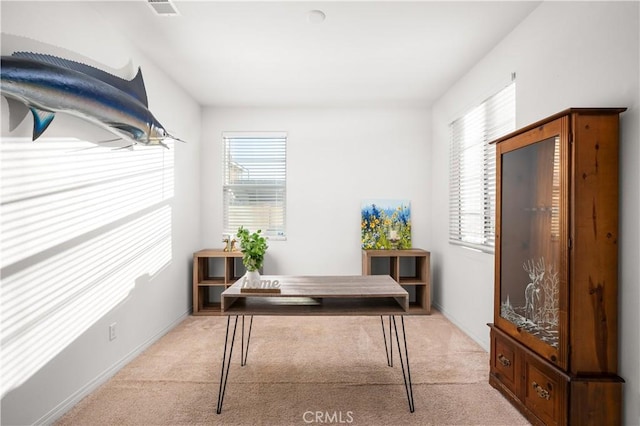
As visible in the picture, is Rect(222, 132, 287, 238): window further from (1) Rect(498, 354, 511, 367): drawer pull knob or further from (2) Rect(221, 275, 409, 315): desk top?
(1) Rect(498, 354, 511, 367): drawer pull knob

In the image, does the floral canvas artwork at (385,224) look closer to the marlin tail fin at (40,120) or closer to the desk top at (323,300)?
the desk top at (323,300)

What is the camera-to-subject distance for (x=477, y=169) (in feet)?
10.7

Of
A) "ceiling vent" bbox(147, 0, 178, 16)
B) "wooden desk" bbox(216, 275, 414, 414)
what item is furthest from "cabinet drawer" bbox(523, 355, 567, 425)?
"ceiling vent" bbox(147, 0, 178, 16)

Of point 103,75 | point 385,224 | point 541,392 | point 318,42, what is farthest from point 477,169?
point 103,75

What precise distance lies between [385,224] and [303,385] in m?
2.50

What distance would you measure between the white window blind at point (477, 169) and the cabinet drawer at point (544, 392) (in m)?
1.18

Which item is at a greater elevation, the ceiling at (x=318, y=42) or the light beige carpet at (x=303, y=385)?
the ceiling at (x=318, y=42)

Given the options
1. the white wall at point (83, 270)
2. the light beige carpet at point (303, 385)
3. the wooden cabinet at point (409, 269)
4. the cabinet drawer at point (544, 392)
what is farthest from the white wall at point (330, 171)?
the cabinet drawer at point (544, 392)

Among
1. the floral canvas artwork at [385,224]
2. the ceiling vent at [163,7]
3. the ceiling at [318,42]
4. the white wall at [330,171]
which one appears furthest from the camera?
the white wall at [330,171]

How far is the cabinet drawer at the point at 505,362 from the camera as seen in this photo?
2.09 metres

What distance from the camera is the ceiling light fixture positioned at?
2.34 meters

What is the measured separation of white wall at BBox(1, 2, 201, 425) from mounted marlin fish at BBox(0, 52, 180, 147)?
73mm

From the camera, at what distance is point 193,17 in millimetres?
2410

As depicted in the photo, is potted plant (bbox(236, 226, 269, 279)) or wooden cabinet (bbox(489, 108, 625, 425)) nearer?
wooden cabinet (bbox(489, 108, 625, 425))
